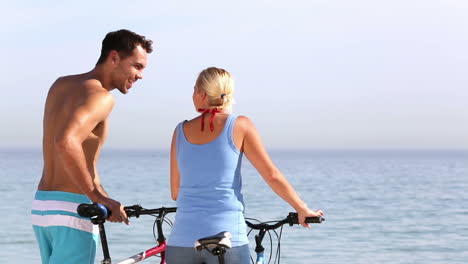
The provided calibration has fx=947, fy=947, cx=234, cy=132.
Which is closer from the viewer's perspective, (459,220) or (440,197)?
(459,220)

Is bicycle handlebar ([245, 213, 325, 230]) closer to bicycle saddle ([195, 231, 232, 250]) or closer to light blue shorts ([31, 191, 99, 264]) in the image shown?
bicycle saddle ([195, 231, 232, 250])

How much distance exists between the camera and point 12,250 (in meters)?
13.4

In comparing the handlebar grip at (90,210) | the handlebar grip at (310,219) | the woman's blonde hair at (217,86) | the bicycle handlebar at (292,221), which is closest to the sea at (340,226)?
the bicycle handlebar at (292,221)

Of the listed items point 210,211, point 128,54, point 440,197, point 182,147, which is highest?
point 128,54

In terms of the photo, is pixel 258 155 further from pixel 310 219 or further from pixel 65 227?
pixel 65 227

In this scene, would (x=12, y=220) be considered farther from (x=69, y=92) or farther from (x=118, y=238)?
(x=69, y=92)

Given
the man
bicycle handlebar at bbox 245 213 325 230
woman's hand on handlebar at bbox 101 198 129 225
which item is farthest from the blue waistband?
bicycle handlebar at bbox 245 213 325 230

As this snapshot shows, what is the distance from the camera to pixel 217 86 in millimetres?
3805

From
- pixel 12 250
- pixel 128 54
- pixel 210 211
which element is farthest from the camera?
pixel 12 250

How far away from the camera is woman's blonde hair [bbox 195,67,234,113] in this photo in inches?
150

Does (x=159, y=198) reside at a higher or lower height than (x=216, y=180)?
lower

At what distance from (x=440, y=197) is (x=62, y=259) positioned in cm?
2355

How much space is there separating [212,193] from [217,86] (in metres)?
0.43

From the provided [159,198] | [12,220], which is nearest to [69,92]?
[12,220]
